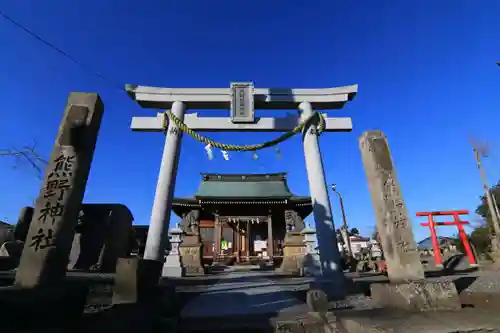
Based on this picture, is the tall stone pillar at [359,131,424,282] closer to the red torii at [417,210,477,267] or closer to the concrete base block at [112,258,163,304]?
the concrete base block at [112,258,163,304]

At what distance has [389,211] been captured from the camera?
17.0 ft

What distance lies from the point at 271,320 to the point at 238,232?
20864 millimetres

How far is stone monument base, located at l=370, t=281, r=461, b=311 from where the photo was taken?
3631 mm

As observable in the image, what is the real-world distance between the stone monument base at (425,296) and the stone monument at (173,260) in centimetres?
984

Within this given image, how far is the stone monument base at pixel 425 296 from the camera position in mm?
3631

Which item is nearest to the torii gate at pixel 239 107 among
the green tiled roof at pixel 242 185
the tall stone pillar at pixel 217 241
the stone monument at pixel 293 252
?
the stone monument at pixel 293 252

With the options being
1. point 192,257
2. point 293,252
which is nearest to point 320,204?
point 293,252

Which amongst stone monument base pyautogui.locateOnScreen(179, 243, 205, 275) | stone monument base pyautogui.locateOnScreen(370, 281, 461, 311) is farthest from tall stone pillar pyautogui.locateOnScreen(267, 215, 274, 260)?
stone monument base pyautogui.locateOnScreen(370, 281, 461, 311)

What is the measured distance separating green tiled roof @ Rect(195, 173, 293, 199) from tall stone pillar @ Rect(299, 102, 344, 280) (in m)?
15.3

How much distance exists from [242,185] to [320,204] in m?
18.6

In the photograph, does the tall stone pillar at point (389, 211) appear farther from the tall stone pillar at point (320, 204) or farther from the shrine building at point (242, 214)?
the shrine building at point (242, 214)

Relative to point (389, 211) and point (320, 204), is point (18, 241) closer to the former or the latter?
point (320, 204)

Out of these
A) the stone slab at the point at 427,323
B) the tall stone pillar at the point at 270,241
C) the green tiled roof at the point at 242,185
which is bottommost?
the stone slab at the point at 427,323

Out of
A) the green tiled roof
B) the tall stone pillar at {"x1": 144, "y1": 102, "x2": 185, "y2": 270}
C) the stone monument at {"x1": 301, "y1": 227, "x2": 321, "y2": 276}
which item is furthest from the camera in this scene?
the green tiled roof
